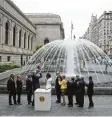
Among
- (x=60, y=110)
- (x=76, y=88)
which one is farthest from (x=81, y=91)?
(x=60, y=110)

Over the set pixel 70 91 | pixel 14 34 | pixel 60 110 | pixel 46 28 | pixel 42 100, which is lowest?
pixel 60 110

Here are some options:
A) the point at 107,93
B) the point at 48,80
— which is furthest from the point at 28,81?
the point at 107,93

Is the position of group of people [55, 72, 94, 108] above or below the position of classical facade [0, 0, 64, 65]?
below

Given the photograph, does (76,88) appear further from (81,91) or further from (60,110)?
(60,110)

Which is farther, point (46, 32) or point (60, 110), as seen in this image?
point (46, 32)

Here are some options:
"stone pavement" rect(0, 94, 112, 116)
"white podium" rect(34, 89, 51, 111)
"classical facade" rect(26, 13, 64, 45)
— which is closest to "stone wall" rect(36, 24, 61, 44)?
"classical facade" rect(26, 13, 64, 45)

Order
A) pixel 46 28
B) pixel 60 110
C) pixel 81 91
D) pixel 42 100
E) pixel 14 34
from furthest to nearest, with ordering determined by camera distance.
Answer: pixel 46 28
pixel 14 34
pixel 81 91
pixel 60 110
pixel 42 100

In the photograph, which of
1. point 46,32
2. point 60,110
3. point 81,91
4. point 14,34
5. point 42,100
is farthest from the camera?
point 46,32

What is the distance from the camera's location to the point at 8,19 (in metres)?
50.9

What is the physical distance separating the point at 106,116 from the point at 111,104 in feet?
10.3

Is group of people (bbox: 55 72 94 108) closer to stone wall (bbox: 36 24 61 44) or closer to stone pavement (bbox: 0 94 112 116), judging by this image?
stone pavement (bbox: 0 94 112 116)

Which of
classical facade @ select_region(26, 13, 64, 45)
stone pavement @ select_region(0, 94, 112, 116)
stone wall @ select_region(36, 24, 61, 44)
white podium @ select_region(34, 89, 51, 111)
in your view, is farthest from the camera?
classical facade @ select_region(26, 13, 64, 45)

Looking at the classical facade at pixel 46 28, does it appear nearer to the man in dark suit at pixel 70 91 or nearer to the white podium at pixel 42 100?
the man in dark suit at pixel 70 91

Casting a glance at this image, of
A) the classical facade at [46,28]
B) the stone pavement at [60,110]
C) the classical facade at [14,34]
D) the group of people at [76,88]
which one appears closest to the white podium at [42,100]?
the stone pavement at [60,110]
